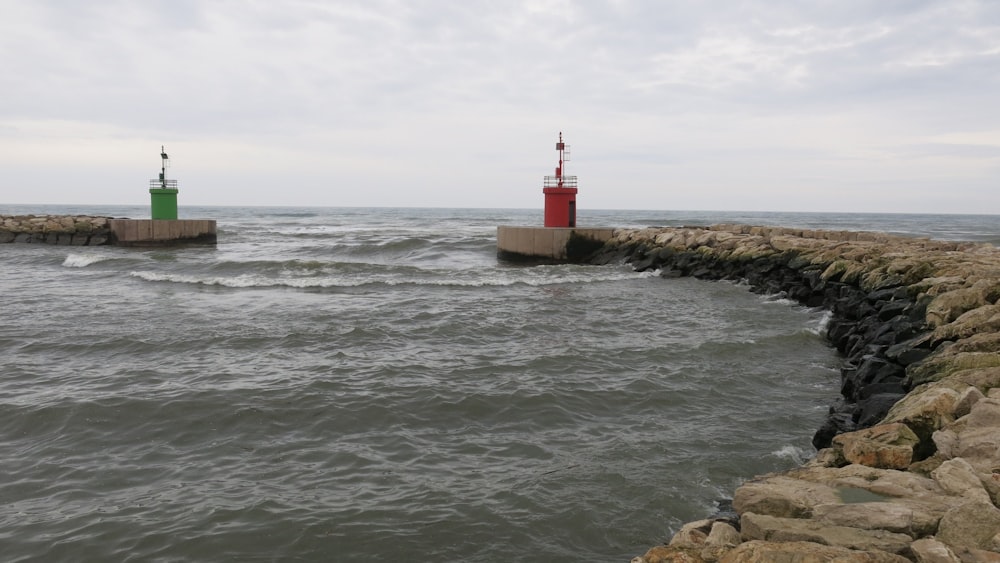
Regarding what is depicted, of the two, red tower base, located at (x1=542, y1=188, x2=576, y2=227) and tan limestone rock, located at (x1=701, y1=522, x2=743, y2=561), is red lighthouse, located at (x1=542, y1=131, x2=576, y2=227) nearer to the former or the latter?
red tower base, located at (x1=542, y1=188, x2=576, y2=227)

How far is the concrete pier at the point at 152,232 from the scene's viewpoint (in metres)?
25.0

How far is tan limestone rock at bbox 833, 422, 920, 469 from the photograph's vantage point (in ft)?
12.5

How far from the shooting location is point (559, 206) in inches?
834

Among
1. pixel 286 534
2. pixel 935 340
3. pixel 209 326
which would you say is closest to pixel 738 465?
pixel 935 340

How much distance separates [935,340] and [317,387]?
6.10 meters

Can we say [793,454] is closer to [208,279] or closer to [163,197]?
[208,279]

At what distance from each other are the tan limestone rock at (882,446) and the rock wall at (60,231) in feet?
91.3

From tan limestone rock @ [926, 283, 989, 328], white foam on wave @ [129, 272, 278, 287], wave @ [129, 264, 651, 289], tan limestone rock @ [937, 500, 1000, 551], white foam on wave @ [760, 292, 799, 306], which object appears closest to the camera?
tan limestone rock @ [937, 500, 1000, 551]

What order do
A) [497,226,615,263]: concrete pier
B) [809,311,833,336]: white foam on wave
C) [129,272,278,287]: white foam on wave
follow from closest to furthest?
[809,311,833,336]: white foam on wave → [129,272,278,287]: white foam on wave → [497,226,615,263]: concrete pier

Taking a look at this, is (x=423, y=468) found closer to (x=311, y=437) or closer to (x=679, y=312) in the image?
(x=311, y=437)

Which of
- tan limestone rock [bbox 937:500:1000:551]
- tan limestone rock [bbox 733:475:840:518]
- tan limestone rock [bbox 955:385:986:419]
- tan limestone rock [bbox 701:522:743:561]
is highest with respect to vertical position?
tan limestone rock [bbox 955:385:986:419]

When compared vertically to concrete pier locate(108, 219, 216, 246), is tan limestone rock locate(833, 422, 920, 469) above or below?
below

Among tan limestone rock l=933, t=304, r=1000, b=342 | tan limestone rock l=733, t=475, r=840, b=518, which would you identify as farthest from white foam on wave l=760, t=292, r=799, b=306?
tan limestone rock l=733, t=475, r=840, b=518

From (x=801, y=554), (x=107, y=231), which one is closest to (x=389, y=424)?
(x=801, y=554)
